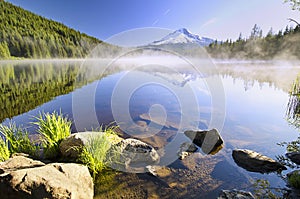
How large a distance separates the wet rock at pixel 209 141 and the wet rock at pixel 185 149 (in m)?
0.29

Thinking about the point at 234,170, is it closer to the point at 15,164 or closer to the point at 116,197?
the point at 116,197

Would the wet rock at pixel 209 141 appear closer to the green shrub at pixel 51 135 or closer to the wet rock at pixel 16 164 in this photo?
the green shrub at pixel 51 135

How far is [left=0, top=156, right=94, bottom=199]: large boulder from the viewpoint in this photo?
2.14 m

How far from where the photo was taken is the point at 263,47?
53156mm

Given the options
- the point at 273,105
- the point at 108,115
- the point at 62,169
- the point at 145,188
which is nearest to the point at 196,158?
the point at 145,188

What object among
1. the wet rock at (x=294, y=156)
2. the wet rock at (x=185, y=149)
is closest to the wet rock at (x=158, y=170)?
the wet rock at (x=185, y=149)

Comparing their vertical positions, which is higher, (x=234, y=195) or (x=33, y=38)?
(x=33, y=38)

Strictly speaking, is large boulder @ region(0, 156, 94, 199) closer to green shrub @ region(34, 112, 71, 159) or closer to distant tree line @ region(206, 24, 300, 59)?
green shrub @ region(34, 112, 71, 159)

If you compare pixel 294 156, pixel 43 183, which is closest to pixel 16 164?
pixel 43 183

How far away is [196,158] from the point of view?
4.20 meters

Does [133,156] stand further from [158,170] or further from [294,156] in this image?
[294,156]

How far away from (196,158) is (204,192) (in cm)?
112

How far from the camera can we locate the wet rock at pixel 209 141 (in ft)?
15.2

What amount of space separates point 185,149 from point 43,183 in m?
3.29
